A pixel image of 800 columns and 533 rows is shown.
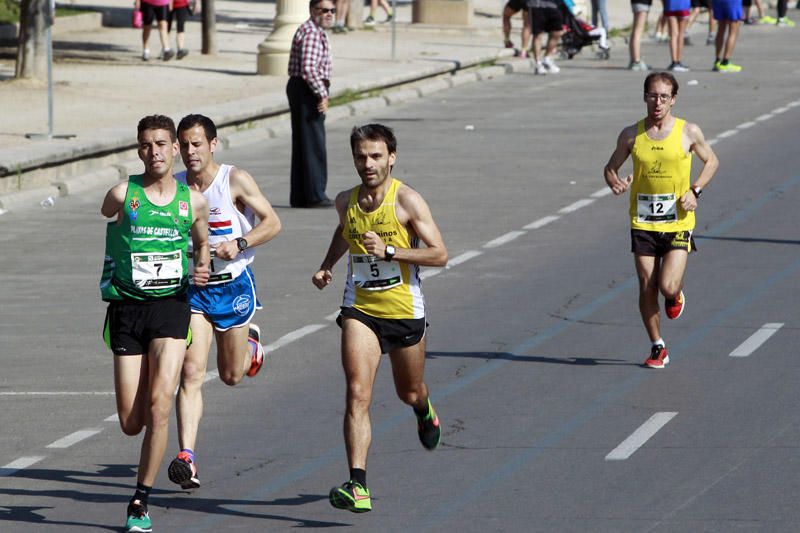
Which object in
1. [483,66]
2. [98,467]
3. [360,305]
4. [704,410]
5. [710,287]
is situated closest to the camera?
[360,305]

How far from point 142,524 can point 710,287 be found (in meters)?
7.24

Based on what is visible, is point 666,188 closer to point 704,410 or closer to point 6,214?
point 704,410

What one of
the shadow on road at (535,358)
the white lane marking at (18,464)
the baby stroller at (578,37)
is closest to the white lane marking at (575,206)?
the shadow on road at (535,358)

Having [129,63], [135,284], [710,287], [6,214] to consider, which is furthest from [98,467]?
[129,63]

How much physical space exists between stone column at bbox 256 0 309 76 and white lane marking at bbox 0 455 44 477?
19399 mm

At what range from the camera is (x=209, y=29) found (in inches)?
1233

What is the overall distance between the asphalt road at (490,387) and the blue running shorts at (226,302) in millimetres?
745

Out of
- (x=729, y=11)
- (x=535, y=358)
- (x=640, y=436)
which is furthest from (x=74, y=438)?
(x=729, y=11)

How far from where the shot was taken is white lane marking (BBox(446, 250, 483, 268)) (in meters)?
15.2

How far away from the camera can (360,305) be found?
27.9 feet

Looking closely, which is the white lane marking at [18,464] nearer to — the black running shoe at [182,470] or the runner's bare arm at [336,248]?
the black running shoe at [182,470]

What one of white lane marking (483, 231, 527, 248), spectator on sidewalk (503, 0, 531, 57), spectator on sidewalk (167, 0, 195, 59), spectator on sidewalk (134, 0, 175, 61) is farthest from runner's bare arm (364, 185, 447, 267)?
spectator on sidewalk (503, 0, 531, 57)

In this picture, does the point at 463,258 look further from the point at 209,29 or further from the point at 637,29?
the point at 209,29

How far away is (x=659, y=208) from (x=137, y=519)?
4.97 meters
